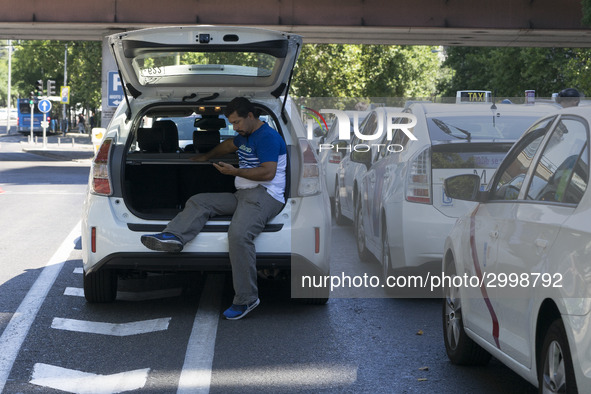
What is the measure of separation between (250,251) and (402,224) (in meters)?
1.57

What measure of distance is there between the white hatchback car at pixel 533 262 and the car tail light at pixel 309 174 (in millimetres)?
1919

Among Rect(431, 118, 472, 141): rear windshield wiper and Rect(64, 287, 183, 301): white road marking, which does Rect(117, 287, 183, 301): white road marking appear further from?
Rect(431, 118, 472, 141): rear windshield wiper

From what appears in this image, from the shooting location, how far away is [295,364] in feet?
20.9

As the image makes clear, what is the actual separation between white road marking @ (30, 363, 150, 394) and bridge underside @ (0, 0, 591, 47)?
27.1 meters

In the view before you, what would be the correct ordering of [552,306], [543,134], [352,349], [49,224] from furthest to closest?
[49,224] < [352,349] < [543,134] < [552,306]

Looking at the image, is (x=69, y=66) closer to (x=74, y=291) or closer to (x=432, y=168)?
(x=74, y=291)

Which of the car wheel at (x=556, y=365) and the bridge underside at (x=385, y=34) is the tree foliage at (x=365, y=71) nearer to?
the bridge underside at (x=385, y=34)

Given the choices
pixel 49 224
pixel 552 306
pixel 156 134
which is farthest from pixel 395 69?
pixel 552 306

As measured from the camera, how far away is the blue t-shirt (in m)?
8.00

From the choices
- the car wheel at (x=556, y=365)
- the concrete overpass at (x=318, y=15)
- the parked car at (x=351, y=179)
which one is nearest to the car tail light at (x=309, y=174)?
the parked car at (x=351, y=179)

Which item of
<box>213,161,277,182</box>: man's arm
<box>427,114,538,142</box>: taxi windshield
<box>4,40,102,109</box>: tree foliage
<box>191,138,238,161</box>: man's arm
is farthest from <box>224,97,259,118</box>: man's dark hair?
<box>4,40,102,109</box>: tree foliage

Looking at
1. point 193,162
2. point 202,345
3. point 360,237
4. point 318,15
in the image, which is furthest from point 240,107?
point 318,15

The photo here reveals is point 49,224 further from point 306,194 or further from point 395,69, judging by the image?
point 395,69

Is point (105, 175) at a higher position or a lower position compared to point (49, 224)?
higher
